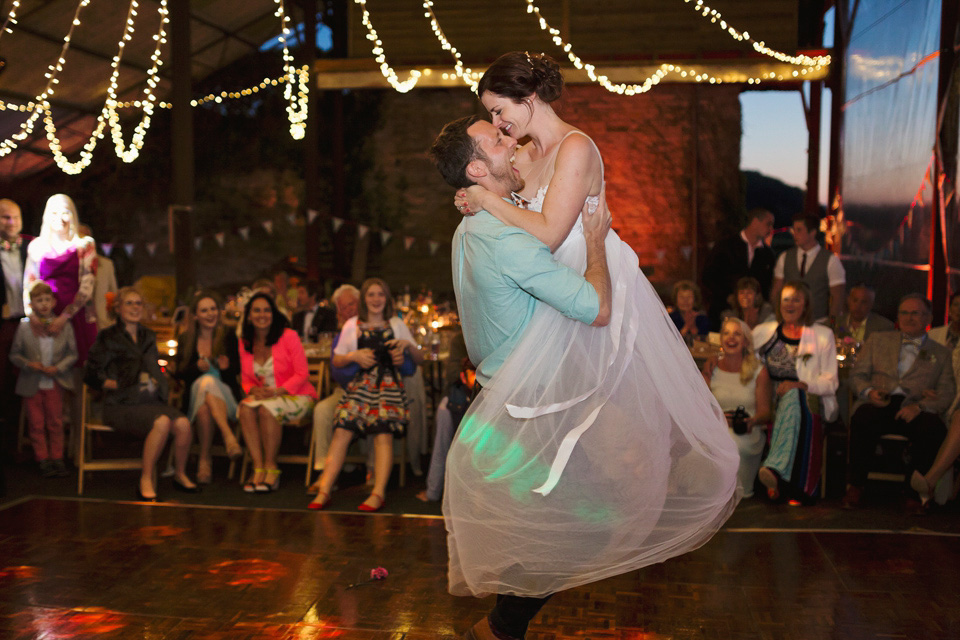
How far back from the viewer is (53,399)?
5.39 m

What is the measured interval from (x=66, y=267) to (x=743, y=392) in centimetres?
416

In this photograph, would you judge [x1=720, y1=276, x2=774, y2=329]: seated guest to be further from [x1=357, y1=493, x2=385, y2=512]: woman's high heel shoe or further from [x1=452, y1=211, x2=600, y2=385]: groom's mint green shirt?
[x1=452, y1=211, x2=600, y2=385]: groom's mint green shirt

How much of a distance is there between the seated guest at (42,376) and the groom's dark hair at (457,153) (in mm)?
4106

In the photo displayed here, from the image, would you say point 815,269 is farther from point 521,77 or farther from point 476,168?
point 476,168

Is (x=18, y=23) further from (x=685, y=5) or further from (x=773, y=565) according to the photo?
(x=773, y=565)

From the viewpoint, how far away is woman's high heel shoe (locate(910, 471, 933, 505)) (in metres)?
4.39

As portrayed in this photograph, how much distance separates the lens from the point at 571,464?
81.8 inches

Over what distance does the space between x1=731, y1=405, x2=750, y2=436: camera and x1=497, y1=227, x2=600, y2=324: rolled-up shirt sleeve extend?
2986 millimetres

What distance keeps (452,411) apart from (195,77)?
32.0 ft

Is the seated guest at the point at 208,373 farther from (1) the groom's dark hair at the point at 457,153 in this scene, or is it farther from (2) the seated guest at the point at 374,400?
(1) the groom's dark hair at the point at 457,153

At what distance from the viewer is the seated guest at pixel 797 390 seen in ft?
15.3

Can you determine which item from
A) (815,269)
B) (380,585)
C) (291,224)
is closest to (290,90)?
(815,269)

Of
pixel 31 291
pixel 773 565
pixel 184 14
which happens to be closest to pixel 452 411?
pixel 773 565

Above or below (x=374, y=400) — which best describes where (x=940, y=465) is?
below
